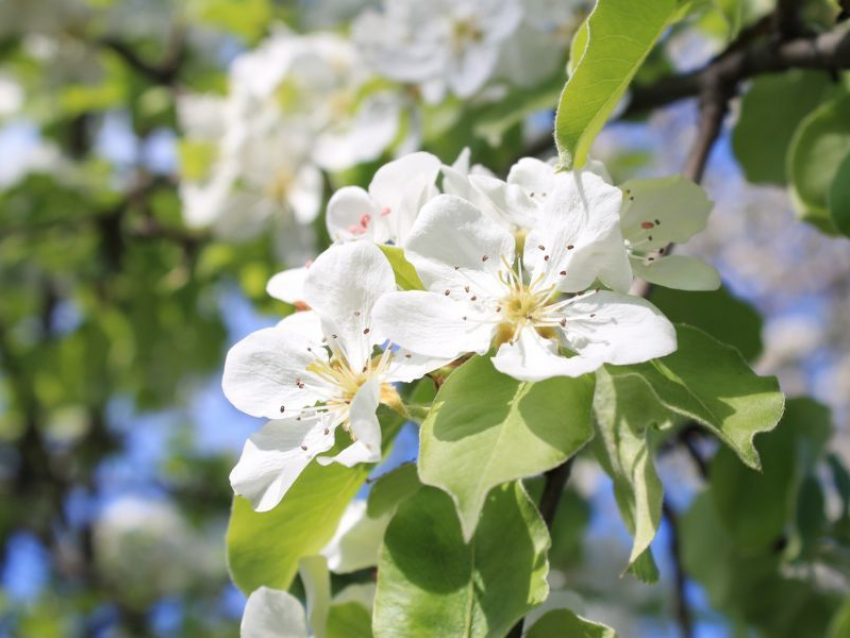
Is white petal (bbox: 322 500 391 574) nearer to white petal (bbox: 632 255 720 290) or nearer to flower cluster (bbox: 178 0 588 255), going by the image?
white petal (bbox: 632 255 720 290)

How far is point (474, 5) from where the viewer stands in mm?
1304

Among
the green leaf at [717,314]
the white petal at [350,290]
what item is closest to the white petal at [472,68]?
the green leaf at [717,314]

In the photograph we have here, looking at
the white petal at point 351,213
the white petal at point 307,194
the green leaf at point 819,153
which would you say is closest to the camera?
the white petal at point 351,213

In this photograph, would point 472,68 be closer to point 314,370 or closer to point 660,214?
point 660,214

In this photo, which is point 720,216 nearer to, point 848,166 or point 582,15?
point 582,15

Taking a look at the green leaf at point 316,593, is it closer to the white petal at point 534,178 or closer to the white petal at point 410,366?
the white petal at point 410,366

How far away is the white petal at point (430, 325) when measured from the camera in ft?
2.21

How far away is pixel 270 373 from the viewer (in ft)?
2.43

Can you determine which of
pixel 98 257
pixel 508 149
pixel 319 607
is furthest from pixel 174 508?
pixel 319 607

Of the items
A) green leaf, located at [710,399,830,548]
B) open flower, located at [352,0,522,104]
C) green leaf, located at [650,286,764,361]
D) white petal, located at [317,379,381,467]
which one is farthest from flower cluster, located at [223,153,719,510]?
Answer: open flower, located at [352,0,522,104]

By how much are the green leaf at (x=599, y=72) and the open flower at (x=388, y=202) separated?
0.39 ft

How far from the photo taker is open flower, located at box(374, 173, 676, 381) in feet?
2.16

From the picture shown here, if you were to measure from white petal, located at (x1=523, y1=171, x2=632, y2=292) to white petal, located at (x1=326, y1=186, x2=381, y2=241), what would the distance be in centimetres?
17

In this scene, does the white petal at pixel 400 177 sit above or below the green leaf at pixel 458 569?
above
